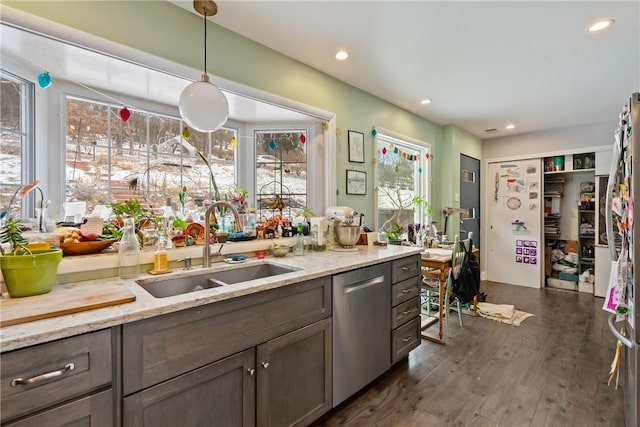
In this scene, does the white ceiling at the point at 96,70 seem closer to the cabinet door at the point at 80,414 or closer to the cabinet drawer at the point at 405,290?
the cabinet door at the point at 80,414

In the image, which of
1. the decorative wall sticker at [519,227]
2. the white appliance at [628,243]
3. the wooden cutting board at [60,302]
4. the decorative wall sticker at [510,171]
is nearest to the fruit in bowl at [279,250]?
the wooden cutting board at [60,302]

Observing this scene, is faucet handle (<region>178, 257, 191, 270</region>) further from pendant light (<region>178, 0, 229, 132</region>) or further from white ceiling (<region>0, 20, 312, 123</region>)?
white ceiling (<region>0, 20, 312, 123</region>)

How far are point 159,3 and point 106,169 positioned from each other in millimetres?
1044

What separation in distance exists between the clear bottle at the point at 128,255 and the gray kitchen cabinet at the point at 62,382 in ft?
1.85

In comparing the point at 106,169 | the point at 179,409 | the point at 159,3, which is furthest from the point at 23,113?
the point at 179,409

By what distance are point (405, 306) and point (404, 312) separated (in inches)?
1.8

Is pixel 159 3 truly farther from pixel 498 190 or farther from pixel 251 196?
pixel 498 190

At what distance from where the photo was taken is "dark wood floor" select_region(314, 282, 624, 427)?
1.75 meters

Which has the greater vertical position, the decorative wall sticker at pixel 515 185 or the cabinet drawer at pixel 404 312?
the decorative wall sticker at pixel 515 185

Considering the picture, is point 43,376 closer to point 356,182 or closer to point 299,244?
point 299,244

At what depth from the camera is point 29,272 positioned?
1098mm

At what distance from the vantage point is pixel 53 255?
1.15 metres

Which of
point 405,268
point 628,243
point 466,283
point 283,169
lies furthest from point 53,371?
point 466,283

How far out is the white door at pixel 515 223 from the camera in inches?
180
